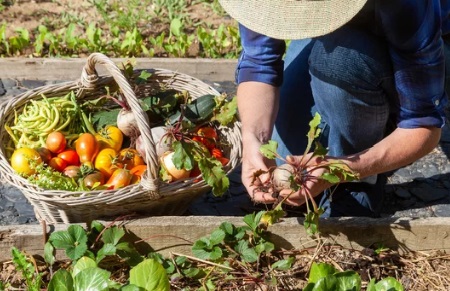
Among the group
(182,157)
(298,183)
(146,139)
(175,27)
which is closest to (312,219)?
(298,183)

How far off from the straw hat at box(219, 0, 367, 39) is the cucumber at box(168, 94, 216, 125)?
818 mm

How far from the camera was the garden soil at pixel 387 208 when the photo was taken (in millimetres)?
2438

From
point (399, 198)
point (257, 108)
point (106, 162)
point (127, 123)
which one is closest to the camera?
point (257, 108)

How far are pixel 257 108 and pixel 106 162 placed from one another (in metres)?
0.62

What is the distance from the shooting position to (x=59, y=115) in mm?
2873

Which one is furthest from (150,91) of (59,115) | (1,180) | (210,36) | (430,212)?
(430,212)

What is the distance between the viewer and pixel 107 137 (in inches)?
111

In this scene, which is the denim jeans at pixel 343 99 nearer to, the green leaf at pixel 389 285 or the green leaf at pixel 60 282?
the green leaf at pixel 389 285

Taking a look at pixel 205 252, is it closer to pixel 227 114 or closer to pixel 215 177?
pixel 215 177

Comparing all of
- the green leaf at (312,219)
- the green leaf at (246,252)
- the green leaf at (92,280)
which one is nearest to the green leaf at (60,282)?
the green leaf at (92,280)

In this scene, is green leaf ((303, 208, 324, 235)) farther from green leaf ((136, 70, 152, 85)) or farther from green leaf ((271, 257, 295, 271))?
green leaf ((136, 70, 152, 85))

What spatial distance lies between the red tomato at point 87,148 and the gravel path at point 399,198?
0.37 metres

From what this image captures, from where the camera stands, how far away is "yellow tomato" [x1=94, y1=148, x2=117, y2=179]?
8.79 feet

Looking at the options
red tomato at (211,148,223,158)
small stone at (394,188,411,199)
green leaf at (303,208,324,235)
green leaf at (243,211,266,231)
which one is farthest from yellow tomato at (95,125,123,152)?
small stone at (394,188,411,199)
